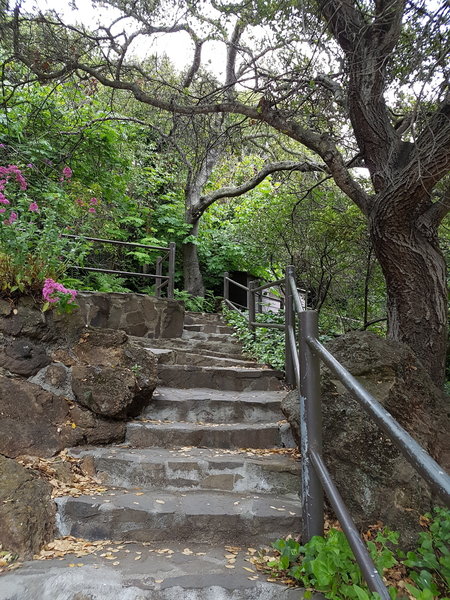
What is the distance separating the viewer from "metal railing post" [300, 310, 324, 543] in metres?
1.88

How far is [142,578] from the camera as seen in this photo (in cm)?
179

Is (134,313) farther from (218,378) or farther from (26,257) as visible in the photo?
(26,257)

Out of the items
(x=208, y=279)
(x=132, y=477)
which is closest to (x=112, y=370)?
(x=132, y=477)

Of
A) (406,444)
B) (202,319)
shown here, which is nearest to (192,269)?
(202,319)

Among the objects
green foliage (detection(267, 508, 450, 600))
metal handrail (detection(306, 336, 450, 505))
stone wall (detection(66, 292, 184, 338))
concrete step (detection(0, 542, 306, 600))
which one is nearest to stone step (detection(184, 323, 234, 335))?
stone wall (detection(66, 292, 184, 338))

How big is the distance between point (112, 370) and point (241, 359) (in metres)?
2.29

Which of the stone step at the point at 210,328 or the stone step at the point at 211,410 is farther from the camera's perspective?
the stone step at the point at 210,328

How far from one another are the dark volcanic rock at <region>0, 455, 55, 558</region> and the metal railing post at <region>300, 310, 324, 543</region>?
49.3 inches

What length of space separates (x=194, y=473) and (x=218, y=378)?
5.35 feet

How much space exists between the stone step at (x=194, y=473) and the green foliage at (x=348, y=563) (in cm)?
70

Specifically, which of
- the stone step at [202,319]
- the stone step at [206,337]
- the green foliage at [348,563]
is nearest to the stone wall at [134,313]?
the stone step at [206,337]

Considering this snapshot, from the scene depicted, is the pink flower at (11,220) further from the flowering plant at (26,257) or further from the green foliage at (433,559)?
the green foliage at (433,559)

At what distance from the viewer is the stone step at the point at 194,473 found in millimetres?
2658

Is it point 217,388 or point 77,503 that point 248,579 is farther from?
point 217,388
